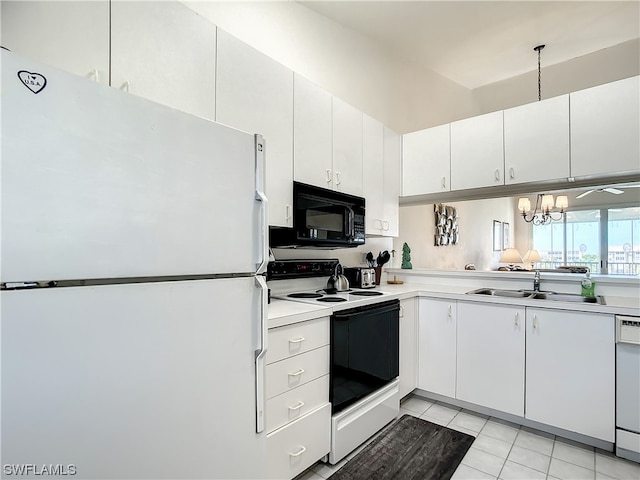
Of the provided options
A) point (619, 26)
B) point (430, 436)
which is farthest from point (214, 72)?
point (619, 26)

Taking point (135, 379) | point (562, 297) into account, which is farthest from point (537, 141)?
point (135, 379)

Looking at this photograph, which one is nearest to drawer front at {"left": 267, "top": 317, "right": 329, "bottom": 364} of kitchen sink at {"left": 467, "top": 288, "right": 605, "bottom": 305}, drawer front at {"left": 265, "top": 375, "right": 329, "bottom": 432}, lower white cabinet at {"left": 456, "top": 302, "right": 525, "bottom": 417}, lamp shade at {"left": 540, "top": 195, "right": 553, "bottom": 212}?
drawer front at {"left": 265, "top": 375, "right": 329, "bottom": 432}

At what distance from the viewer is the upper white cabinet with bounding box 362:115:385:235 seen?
8.76 ft

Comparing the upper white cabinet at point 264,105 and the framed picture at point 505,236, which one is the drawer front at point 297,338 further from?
the framed picture at point 505,236

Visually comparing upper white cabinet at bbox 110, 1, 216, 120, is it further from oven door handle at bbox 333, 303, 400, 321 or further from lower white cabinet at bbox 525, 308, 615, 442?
lower white cabinet at bbox 525, 308, 615, 442

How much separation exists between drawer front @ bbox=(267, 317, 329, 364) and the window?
15.3ft

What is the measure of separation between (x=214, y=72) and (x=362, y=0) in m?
1.74

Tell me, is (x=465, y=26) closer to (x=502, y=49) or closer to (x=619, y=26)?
(x=502, y=49)

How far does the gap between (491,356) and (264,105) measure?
229 centimetres

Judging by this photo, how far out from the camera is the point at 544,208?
3777mm

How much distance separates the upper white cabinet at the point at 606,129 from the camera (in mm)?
2125

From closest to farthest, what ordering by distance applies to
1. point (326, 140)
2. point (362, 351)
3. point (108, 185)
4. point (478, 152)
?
point (108, 185) → point (362, 351) → point (326, 140) → point (478, 152)

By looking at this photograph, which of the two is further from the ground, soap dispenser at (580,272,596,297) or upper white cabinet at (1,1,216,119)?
upper white cabinet at (1,1,216,119)

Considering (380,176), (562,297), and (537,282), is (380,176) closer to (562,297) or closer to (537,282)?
(537,282)
